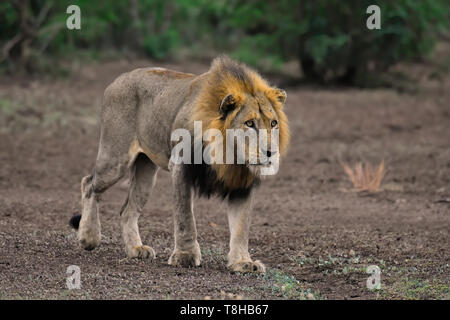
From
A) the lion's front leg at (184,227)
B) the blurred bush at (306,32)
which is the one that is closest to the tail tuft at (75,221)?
the lion's front leg at (184,227)

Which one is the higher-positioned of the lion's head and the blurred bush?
the blurred bush

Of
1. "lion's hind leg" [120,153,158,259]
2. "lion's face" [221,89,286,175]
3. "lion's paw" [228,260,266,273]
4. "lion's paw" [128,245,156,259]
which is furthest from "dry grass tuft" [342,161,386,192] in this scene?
"lion's face" [221,89,286,175]

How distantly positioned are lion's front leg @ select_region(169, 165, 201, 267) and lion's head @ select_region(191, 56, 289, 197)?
16cm

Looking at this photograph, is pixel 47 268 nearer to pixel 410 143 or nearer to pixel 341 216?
pixel 341 216

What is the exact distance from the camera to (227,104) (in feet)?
20.7

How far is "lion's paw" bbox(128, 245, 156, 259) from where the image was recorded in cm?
722

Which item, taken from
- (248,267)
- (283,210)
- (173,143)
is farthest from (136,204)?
(283,210)

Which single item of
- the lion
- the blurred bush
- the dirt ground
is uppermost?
the blurred bush

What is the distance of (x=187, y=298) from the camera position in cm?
566

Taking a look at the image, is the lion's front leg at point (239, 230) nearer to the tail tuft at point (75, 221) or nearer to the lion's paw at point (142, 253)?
the lion's paw at point (142, 253)

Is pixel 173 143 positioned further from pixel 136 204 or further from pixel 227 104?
pixel 136 204

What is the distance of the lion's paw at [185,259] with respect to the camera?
672cm

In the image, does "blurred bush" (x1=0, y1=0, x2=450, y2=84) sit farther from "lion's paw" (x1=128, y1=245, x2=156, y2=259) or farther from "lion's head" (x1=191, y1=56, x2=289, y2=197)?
"lion's head" (x1=191, y1=56, x2=289, y2=197)

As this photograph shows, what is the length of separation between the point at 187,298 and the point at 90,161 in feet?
26.6
